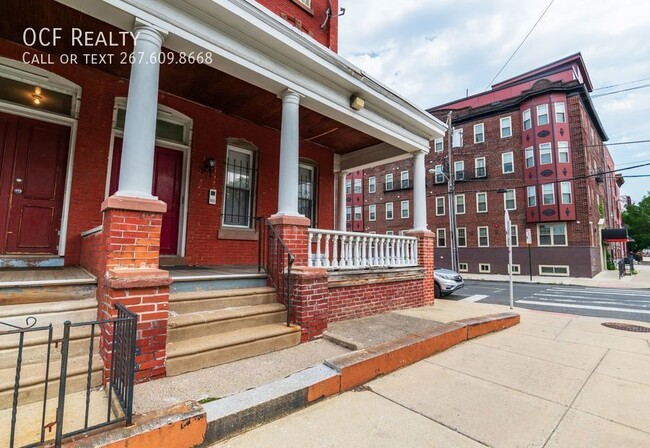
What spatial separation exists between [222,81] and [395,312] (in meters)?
5.01

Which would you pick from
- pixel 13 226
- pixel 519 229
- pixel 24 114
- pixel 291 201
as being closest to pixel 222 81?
pixel 291 201

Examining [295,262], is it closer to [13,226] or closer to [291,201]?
[291,201]

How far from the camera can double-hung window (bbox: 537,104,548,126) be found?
2033 cm

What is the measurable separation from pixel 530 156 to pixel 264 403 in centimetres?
2352

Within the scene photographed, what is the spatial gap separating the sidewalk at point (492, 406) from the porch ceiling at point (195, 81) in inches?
187

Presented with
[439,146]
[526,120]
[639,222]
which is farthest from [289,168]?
[639,222]

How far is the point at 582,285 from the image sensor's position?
51.9 ft

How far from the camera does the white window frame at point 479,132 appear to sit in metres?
23.5

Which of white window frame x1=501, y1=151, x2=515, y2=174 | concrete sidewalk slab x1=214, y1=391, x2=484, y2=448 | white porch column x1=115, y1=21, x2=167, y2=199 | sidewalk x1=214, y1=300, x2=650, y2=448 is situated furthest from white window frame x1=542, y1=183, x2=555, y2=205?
white porch column x1=115, y1=21, x2=167, y2=199

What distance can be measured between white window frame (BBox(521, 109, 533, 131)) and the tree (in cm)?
3255

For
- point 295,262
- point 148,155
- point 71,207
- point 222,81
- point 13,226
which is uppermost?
point 222,81

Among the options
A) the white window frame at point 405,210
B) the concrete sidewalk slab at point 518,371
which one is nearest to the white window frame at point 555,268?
the white window frame at point 405,210

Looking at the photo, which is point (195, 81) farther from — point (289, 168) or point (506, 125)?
point (506, 125)

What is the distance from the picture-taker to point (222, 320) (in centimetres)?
370
